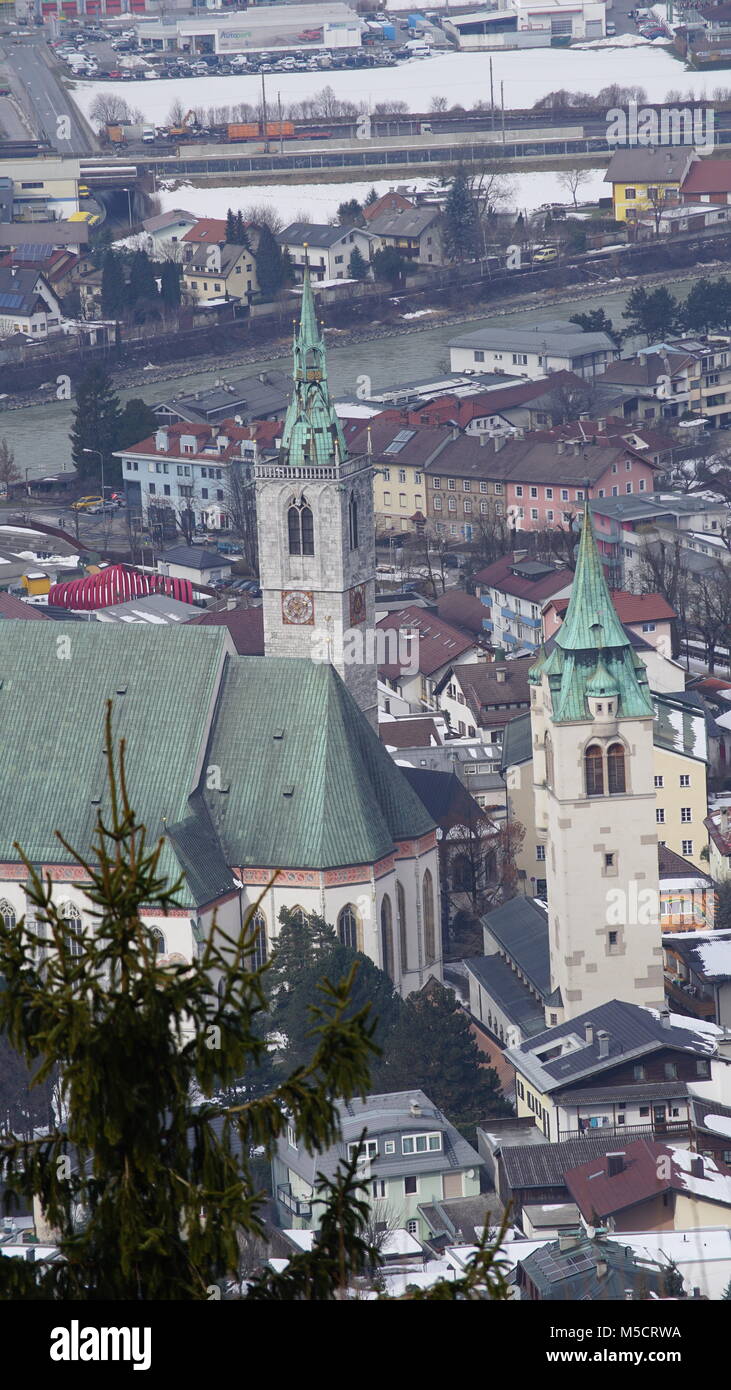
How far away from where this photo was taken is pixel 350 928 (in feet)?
185

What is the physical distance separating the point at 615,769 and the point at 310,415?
14.4 metres

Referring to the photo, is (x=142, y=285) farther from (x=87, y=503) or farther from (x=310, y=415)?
(x=310, y=415)

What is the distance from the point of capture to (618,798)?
2096 inches

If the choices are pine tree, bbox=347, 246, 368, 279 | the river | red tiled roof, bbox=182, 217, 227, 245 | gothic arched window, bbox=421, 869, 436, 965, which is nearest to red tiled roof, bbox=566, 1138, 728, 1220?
gothic arched window, bbox=421, 869, 436, 965

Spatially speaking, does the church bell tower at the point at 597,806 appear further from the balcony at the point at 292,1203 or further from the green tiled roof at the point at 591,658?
the balcony at the point at 292,1203

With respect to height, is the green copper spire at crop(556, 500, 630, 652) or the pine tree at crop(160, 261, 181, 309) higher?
the pine tree at crop(160, 261, 181, 309)

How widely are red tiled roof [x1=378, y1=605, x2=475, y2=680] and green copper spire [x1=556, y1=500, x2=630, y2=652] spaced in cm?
3135

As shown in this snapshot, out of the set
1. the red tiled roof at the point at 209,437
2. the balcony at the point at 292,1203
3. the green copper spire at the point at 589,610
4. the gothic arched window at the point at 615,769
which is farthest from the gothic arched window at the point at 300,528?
the red tiled roof at the point at 209,437

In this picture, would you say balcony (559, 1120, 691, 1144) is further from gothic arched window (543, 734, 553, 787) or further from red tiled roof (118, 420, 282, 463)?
red tiled roof (118, 420, 282, 463)

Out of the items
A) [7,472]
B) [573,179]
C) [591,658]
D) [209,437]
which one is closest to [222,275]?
[573,179]

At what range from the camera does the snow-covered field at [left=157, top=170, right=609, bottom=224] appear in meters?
191

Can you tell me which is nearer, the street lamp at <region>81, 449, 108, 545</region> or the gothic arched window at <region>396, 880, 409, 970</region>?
the gothic arched window at <region>396, 880, 409, 970</region>

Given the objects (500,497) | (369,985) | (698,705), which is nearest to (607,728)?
(369,985)
